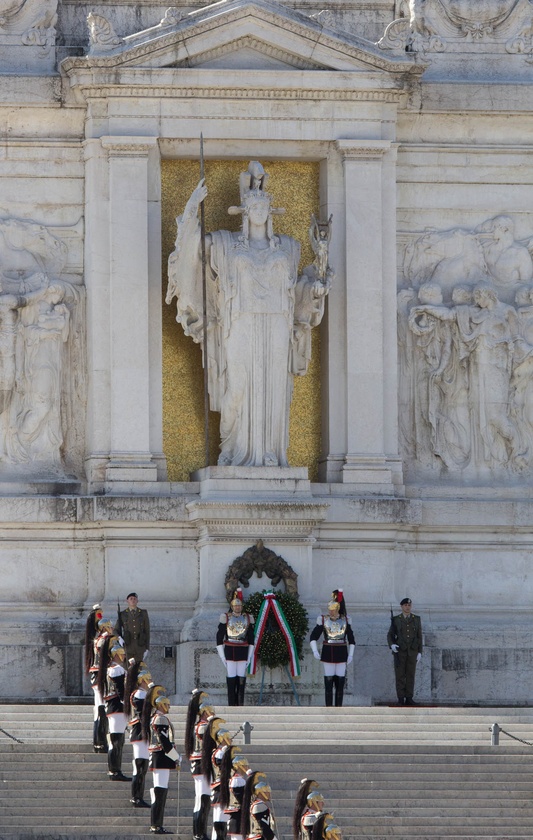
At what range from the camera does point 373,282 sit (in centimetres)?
3834

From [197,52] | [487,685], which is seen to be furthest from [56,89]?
[487,685]

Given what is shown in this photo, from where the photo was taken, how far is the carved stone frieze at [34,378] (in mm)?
37562

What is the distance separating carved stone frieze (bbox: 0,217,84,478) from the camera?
3756 cm

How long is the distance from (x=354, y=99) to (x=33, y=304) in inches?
230

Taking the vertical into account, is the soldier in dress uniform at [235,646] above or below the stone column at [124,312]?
below

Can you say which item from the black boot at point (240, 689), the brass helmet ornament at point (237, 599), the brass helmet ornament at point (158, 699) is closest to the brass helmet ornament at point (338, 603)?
the brass helmet ornament at point (237, 599)

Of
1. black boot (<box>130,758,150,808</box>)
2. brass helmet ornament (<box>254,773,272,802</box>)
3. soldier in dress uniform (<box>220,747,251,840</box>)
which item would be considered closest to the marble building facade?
black boot (<box>130,758,150,808</box>)

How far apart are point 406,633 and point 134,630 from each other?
380 centimetres

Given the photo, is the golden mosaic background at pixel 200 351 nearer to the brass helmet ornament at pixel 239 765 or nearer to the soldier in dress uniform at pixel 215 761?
the soldier in dress uniform at pixel 215 761

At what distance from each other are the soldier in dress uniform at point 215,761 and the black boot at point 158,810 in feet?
2.07

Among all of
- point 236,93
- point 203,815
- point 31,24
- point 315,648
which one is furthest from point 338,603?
point 31,24

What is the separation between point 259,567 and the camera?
36.4 metres

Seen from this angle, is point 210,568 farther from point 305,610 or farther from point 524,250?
point 524,250

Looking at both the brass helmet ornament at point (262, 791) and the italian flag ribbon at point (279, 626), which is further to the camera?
the italian flag ribbon at point (279, 626)
